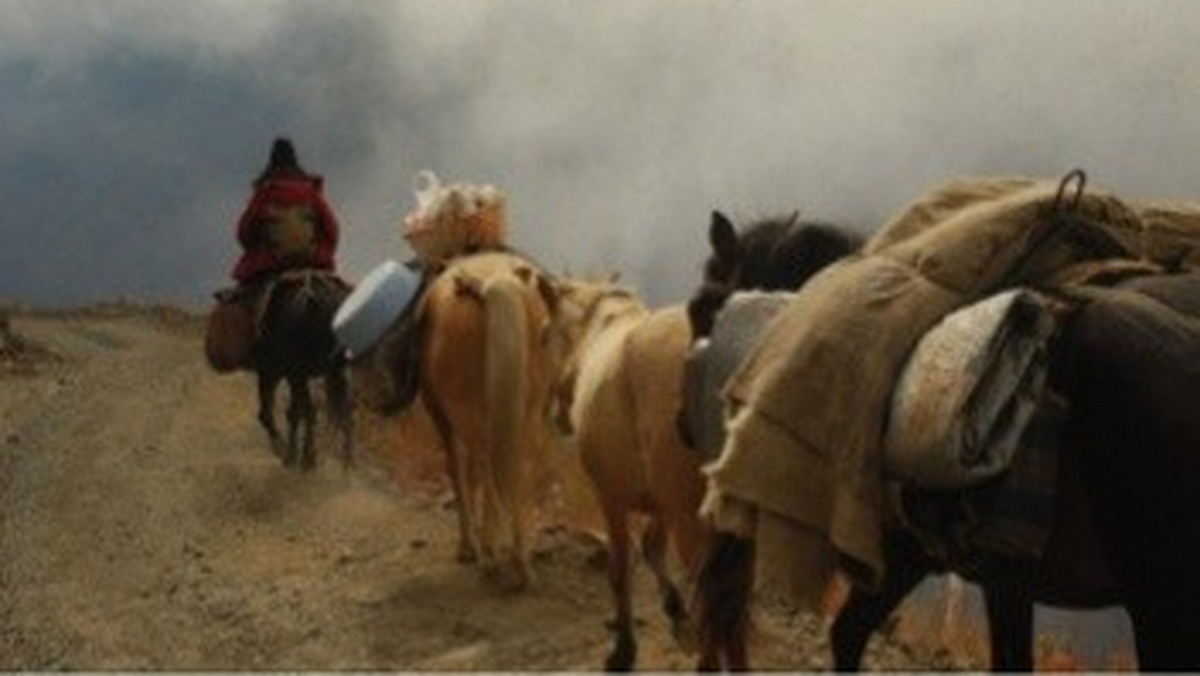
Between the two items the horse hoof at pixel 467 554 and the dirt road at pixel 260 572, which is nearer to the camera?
the dirt road at pixel 260 572

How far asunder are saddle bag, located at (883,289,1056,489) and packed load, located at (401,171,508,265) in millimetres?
6292

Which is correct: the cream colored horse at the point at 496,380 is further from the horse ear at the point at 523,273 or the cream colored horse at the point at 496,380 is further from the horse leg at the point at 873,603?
the horse leg at the point at 873,603

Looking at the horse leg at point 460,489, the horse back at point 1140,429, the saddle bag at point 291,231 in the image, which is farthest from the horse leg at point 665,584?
the saddle bag at point 291,231

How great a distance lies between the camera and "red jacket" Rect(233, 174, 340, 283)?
48.6 feet

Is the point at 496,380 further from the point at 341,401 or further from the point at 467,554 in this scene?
the point at 341,401

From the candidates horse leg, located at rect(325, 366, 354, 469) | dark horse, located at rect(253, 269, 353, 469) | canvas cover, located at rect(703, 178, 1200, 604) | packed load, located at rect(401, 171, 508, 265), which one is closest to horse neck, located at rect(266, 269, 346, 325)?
dark horse, located at rect(253, 269, 353, 469)

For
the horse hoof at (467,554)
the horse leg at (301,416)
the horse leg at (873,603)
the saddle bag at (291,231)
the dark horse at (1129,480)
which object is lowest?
the horse leg at (301,416)

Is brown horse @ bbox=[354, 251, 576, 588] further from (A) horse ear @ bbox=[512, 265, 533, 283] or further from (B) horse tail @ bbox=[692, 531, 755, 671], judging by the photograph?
(B) horse tail @ bbox=[692, 531, 755, 671]

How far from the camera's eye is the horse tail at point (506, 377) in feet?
30.8

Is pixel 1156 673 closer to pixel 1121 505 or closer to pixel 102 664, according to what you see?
pixel 1121 505

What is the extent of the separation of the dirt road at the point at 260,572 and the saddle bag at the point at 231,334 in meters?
1.01

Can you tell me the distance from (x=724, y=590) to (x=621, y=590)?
181 cm

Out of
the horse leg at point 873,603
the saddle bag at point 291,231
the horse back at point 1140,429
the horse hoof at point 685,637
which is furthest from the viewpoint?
the saddle bag at point 291,231

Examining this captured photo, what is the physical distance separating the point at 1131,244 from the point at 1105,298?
64cm
